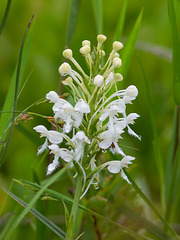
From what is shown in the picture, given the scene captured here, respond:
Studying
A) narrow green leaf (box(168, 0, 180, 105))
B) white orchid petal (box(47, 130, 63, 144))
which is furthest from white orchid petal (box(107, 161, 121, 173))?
narrow green leaf (box(168, 0, 180, 105))

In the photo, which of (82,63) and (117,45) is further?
(82,63)

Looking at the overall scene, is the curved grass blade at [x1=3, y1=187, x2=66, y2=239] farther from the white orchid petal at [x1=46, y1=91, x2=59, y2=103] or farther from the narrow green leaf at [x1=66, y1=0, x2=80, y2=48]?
the narrow green leaf at [x1=66, y1=0, x2=80, y2=48]

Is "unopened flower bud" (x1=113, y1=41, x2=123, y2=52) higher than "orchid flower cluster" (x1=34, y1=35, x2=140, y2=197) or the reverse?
higher

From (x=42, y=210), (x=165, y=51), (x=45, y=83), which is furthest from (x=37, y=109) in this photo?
(x=42, y=210)

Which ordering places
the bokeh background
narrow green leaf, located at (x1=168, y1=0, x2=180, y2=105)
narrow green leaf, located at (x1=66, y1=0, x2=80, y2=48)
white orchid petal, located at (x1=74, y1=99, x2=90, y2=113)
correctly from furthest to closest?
the bokeh background
narrow green leaf, located at (x1=66, y1=0, x2=80, y2=48)
narrow green leaf, located at (x1=168, y1=0, x2=180, y2=105)
white orchid petal, located at (x1=74, y1=99, x2=90, y2=113)

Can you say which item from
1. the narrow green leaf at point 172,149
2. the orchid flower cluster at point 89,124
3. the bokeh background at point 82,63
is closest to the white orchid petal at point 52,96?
the orchid flower cluster at point 89,124

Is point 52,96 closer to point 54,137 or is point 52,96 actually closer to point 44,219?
point 54,137

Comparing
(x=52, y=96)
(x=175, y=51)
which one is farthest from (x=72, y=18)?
(x=52, y=96)

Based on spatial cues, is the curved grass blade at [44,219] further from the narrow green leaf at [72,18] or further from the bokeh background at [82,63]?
the bokeh background at [82,63]

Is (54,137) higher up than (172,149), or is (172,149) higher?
(54,137)
